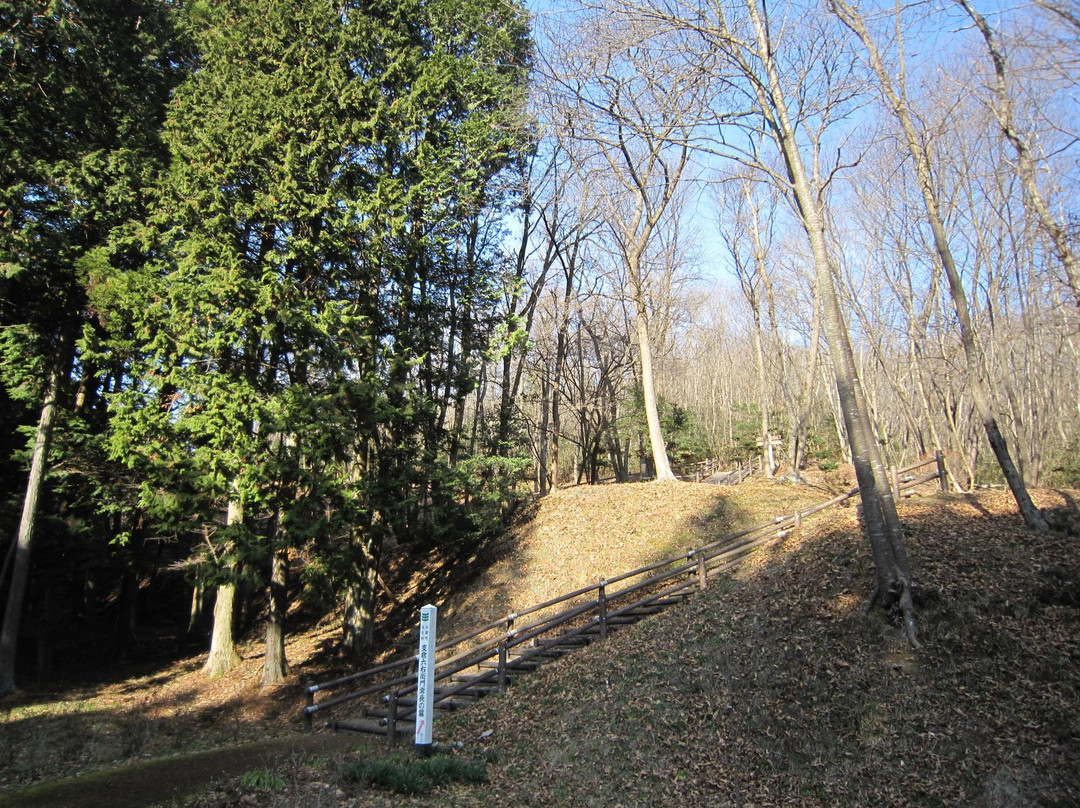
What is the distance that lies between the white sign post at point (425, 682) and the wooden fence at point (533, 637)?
1.60 meters

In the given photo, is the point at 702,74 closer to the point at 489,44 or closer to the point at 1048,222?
the point at 1048,222

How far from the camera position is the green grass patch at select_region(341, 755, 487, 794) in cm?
654

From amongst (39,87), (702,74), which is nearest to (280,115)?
(39,87)

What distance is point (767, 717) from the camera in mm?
7219

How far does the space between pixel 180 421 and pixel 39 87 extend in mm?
9140

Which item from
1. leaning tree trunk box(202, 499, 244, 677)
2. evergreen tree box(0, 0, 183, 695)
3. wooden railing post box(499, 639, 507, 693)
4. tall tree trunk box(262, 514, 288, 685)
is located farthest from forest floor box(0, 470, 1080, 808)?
evergreen tree box(0, 0, 183, 695)

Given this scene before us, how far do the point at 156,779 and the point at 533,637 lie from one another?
6392mm

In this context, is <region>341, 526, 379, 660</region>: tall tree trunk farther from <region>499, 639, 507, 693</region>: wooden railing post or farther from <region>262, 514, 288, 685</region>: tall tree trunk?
<region>499, 639, 507, 693</region>: wooden railing post

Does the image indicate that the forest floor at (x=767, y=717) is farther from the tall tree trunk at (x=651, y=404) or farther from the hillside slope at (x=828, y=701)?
the tall tree trunk at (x=651, y=404)

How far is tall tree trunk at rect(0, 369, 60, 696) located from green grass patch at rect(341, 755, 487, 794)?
498 inches

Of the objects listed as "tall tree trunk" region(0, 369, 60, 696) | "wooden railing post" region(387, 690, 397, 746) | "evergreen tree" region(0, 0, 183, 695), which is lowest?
"wooden railing post" region(387, 690, 397, 746)

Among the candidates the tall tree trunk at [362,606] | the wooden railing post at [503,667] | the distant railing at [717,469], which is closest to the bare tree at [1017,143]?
the wooden railing post at [503,667]

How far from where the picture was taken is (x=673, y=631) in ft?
33.9

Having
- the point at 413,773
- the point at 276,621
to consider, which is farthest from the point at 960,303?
the point at 276,621
